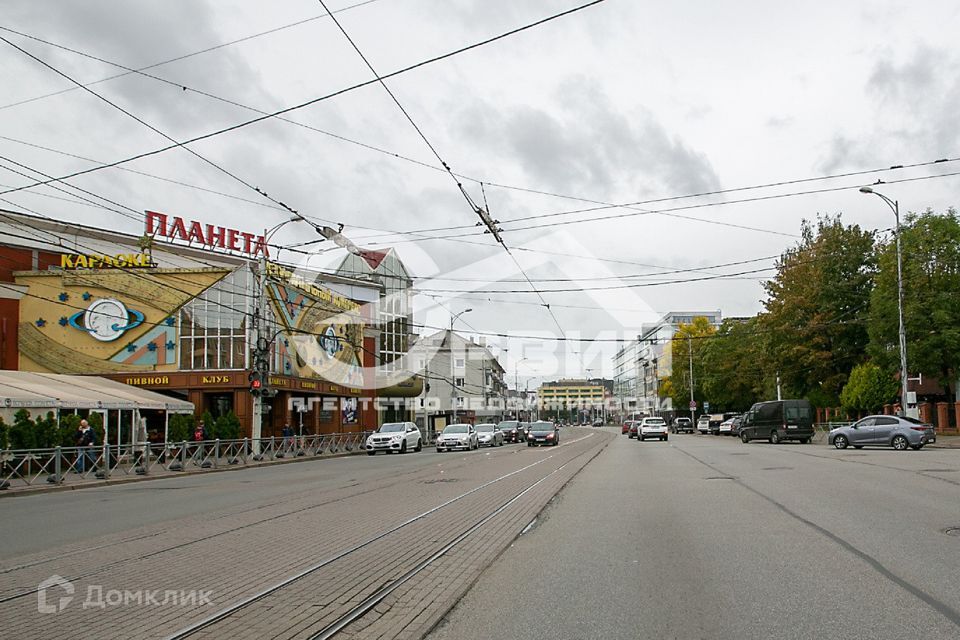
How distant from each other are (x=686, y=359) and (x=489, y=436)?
46.0 meters

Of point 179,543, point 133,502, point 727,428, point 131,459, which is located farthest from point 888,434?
point 727,428

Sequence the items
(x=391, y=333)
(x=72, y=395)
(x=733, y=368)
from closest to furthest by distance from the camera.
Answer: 1. (x=72, y=395)
2. (x=391, y=333)
3. (x=733, y=368)

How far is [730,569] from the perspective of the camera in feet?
25.9

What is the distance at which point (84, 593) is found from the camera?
7.50 m

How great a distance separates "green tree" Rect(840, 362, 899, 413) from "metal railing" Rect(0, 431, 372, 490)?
3293 cm

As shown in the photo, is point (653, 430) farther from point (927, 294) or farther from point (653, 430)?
point (927, 294)

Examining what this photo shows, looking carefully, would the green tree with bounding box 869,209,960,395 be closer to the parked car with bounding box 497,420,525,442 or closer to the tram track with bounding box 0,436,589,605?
the parked car with bounding box 497,420,525,442

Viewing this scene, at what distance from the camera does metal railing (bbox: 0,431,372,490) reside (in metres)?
22.6

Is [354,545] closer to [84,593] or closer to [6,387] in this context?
[84,593]

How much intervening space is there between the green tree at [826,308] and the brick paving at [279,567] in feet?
150

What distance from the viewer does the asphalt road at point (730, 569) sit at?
A: 5.95m

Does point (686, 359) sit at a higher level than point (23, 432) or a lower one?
higher

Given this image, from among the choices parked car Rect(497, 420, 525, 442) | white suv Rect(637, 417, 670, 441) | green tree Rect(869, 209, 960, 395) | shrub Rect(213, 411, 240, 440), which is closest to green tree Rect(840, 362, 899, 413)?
green tree Rect(869, 209, 960, 395)

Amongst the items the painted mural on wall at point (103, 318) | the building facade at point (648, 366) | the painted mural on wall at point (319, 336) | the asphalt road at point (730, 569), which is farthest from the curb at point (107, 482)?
the building facade at point (648, 366)
